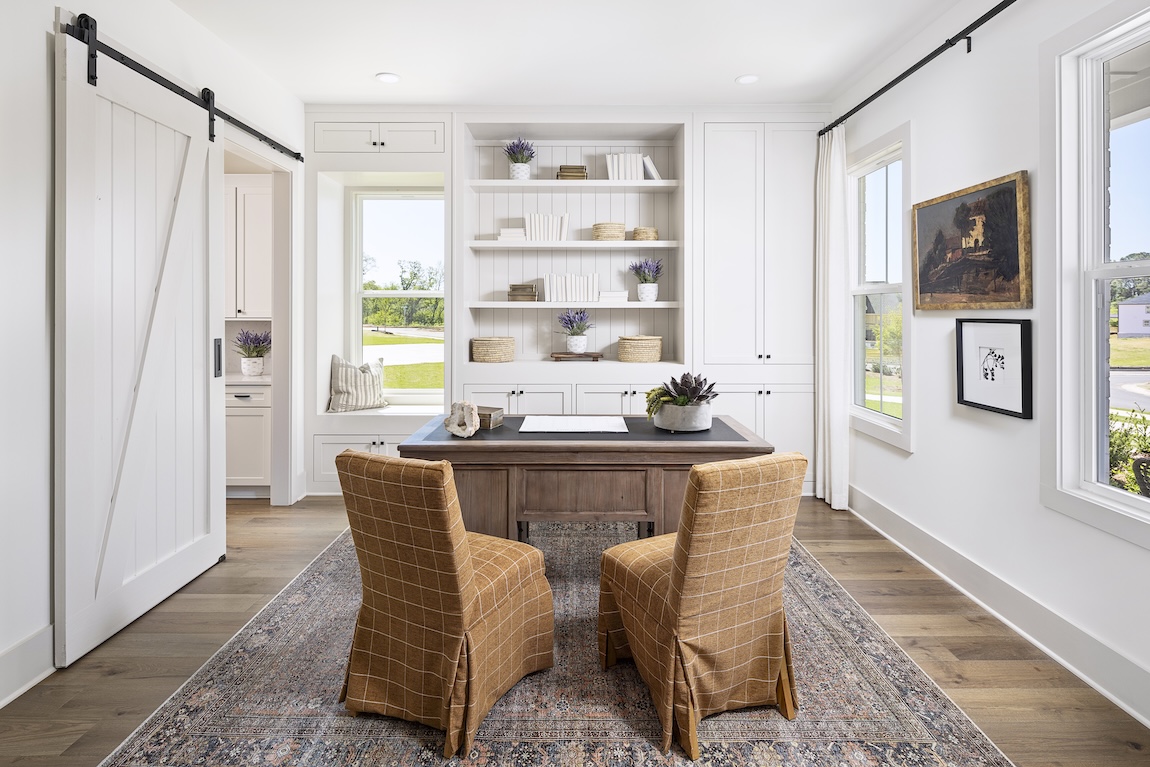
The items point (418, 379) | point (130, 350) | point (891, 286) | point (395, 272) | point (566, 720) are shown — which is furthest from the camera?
point (418, 379)

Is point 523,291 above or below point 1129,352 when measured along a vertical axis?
above

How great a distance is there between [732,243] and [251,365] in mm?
3467

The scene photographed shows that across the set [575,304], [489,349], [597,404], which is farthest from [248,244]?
[597,404]

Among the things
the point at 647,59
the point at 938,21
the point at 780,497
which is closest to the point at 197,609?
the point at 780,497

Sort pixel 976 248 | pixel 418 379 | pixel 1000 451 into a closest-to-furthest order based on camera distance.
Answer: pixel 1000 451 → pixel 976 248 → pixel 418 379

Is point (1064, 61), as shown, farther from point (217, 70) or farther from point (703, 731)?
point (217, 70)

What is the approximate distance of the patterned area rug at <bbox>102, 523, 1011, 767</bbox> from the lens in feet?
5.89

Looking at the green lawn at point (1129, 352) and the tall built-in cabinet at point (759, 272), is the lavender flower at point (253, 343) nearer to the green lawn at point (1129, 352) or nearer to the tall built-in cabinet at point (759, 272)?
the tall built-in cabinet at point (759, 272)

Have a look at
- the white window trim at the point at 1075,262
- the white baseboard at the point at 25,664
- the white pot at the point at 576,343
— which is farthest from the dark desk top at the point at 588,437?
the white pot at the point at 576,343

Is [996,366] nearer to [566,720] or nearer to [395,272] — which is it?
[566,720]

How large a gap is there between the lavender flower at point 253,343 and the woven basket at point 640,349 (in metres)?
2.53

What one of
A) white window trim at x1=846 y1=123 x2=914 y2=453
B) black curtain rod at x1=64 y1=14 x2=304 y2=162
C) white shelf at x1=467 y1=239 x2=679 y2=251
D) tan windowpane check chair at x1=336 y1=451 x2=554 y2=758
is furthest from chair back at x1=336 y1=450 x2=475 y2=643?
white shelf at x1=467 y1=239 x2=679 y2=251

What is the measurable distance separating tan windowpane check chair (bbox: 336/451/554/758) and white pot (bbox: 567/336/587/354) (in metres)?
2.71

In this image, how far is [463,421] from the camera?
2.70 meters
